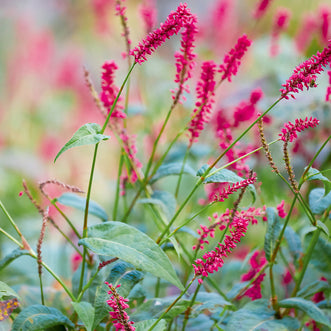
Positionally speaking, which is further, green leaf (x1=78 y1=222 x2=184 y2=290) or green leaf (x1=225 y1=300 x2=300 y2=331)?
green leaf (x1=225 y1=300 x2=300 y2=331)

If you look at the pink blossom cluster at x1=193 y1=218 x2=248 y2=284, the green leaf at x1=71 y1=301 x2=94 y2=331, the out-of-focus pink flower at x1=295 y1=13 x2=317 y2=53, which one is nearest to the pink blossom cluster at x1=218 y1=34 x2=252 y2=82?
the pink blossom cluster at x1=193 y1=218 x2=248 y2=284

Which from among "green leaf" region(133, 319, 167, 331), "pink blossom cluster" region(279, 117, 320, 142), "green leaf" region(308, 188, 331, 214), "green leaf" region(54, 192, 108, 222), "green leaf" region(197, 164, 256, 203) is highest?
"pink blossom cluster" region(279, 117, 320, 142)

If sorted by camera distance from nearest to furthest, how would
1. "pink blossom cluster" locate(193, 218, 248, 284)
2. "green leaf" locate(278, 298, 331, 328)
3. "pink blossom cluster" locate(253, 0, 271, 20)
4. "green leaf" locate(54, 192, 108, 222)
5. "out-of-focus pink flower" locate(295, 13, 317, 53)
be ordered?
"pink blossom cluster" locate(193, 218, 248, 284) → "green leaf" locate(278, 298, 331, 328) → "green leaf" locate(54, 192, 108, 222) → "pink blossom cluster" locate(253, 0, 271, 20) → "out-of-focus pink flower" locate(295, 13, 317, 53)

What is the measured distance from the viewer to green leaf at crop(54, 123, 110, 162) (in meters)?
0.56

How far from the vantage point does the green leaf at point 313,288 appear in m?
0.74

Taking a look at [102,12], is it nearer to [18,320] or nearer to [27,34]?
[27,34]

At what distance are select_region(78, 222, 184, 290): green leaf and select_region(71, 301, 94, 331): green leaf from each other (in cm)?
8

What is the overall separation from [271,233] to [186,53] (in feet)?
0.95

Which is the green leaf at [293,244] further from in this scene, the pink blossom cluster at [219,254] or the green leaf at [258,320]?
the pink blossom cluster at [219,254]

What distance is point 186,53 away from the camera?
0.71 metres

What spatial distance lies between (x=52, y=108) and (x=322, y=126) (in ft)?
4.97

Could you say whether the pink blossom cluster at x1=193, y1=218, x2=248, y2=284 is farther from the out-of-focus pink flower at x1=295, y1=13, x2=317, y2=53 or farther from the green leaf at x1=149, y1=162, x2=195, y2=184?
the out-of-focus pink flower at x1=295, y1=13, x2=317, y2=53

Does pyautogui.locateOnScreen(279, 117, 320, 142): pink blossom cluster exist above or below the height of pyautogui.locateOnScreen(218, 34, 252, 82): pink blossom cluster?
below

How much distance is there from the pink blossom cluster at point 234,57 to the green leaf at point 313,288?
1.15 feet
